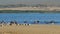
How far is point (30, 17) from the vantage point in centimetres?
311

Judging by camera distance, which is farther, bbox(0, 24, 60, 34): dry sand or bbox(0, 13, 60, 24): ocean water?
bbox(0, 13, 60, 24): ocean water

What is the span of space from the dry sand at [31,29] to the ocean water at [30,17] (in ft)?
0.85

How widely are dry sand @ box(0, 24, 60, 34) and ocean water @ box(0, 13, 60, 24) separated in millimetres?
258

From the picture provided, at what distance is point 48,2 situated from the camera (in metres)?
3.23

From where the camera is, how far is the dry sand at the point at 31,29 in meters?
2.55

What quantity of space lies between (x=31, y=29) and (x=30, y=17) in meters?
0.51

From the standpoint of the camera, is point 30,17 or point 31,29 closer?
point 31,29

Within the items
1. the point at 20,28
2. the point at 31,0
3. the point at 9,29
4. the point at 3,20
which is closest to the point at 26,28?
the point at 20,28

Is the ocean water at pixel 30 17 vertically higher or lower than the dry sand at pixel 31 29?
higher

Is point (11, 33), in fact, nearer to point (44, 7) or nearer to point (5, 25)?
point (5, 25)

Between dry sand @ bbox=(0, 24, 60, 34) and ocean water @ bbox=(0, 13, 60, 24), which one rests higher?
ocean water @ bbox=(0, 13, 60, 24)

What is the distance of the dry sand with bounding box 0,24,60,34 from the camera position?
8.36 feet

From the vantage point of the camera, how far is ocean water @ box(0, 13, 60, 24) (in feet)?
9.93

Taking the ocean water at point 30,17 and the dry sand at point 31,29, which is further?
the ocean water at point 30,17
